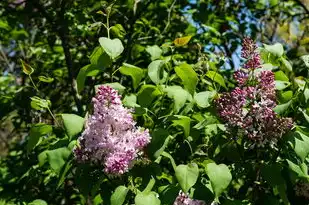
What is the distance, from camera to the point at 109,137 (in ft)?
5.67

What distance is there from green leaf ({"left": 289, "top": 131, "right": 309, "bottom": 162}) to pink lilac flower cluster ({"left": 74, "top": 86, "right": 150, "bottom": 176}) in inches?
19.6

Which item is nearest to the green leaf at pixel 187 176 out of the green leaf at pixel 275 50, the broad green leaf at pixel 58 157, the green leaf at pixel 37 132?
the broad green leaf at pixel 58 157

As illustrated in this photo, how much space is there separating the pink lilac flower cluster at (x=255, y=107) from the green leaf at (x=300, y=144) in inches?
1.7

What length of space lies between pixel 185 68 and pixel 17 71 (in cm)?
392

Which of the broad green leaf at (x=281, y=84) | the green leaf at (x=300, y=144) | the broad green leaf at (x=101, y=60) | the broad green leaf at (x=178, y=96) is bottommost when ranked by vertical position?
the green leaf at (x=300, y=144)

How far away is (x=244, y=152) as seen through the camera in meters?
2.06

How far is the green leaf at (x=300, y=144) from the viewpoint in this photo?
5.63ft

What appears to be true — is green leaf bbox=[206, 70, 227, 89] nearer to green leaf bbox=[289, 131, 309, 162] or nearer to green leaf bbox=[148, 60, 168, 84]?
green leaf bbox=[148, 60, 168, 84]

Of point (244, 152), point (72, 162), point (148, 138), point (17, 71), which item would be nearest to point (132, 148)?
point (148, 138)

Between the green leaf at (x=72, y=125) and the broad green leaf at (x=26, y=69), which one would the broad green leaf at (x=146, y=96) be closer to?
the green leaf at (x=72, y=125)

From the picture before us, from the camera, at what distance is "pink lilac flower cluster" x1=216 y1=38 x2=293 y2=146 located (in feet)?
5.81

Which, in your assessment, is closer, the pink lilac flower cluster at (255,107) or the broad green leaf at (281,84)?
the pink lilac flower cluster at (255,107)

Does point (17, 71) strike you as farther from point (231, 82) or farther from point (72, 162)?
point (72, 162)

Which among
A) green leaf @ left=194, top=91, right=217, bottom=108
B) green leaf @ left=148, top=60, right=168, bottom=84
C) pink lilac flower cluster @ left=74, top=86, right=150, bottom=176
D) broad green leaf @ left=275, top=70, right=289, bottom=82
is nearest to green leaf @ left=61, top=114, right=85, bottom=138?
pink lilac flower cluster @ left=74, top=86, right=150, bottom=176
